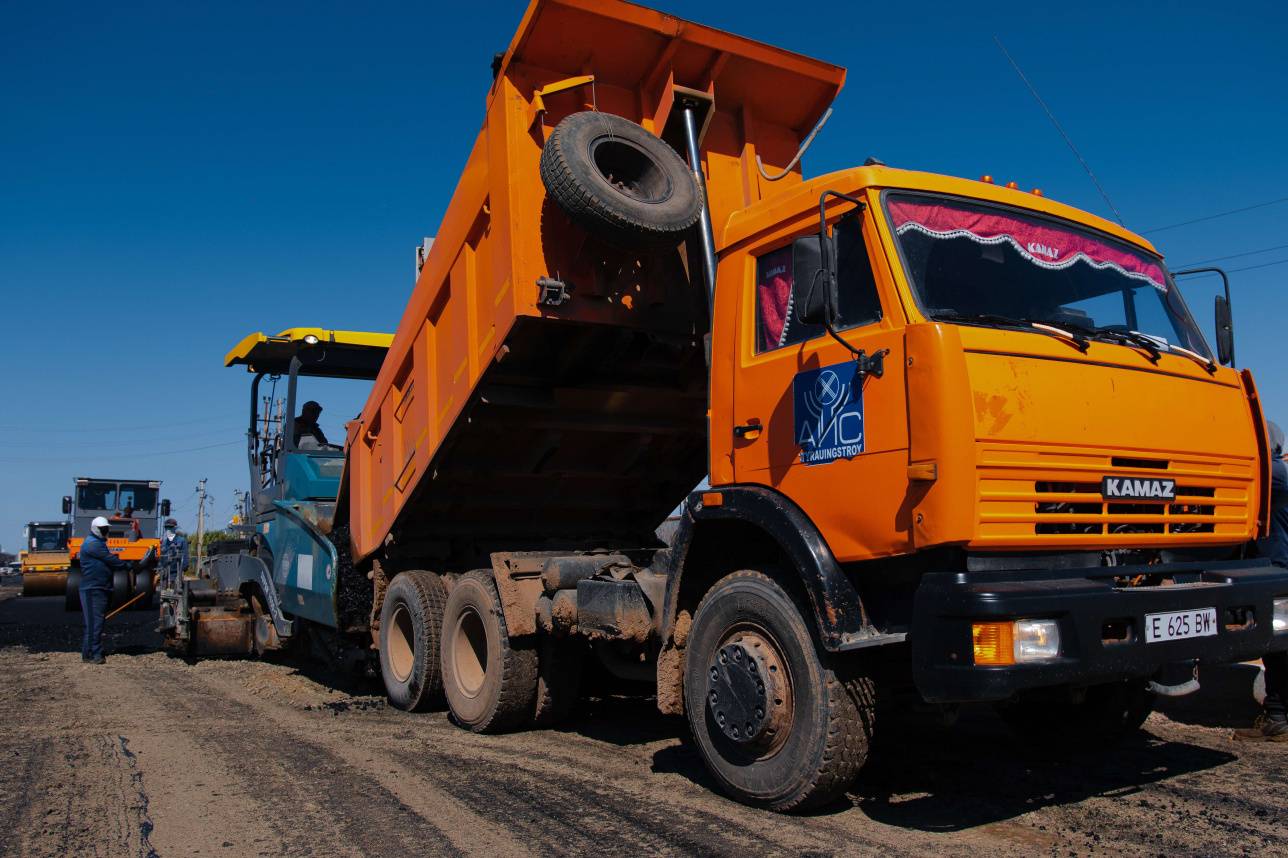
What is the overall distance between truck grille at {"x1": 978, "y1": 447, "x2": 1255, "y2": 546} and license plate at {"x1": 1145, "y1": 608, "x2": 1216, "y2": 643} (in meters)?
0.30

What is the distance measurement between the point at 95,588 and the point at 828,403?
982 centimetres

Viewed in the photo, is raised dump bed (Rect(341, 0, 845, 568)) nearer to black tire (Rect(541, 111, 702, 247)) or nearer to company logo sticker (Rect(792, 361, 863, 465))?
black tire (Rect(541, 111, 702, 247))

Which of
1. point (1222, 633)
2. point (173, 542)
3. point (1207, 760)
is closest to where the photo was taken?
point (1222, 633)

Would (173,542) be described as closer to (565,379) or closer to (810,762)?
(565,379)

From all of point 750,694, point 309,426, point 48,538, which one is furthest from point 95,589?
point 48,538

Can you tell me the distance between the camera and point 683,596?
4742 mm

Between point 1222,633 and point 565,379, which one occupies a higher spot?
point 565,379

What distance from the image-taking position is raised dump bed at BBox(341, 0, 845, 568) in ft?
17.3

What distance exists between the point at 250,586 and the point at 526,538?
4536 millimetres

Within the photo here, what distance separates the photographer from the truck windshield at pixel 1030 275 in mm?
3914

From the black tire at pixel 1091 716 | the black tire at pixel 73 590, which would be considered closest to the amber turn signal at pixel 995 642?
the black tire at pixel 1091 716

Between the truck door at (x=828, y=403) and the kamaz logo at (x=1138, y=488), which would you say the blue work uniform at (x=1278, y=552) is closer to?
the kamaz logo at (x=1138, y=488)

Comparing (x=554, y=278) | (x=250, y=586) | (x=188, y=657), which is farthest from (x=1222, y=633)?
(x=188, y=657)

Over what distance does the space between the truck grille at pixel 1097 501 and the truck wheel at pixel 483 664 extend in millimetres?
3563
